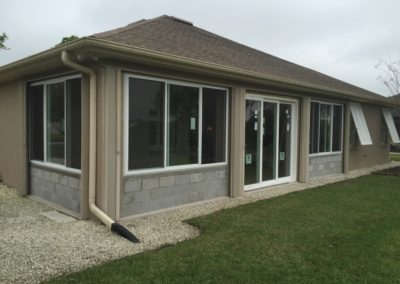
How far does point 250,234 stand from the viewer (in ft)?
16.4

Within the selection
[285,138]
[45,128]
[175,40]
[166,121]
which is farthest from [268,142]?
[45,128]

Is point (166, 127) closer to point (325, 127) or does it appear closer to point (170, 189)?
point (170, 189)

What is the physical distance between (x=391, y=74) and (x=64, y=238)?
19093mm

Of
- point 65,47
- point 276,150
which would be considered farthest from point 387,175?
point 65,47

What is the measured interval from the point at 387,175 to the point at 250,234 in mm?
8087

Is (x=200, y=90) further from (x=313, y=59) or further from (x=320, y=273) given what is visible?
(x=313, y=59)

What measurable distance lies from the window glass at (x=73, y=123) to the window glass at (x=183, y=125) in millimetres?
1495

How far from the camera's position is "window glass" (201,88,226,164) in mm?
7012

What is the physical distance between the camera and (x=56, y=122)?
6523 millimetres

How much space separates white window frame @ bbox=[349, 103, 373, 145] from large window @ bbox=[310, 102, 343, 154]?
0.67 m

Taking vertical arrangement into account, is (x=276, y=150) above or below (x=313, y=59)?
below

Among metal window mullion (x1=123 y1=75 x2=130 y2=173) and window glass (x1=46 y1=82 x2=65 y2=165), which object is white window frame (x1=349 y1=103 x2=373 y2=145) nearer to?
metal window mullion (x1=123 y1=75 x2=130 y2=173)

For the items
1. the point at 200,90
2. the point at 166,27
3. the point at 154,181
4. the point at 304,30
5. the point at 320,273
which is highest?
the point at 304,30

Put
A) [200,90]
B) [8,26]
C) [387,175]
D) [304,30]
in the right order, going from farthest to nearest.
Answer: [8,26] → [304,30] → [387,175] → [200,90]
